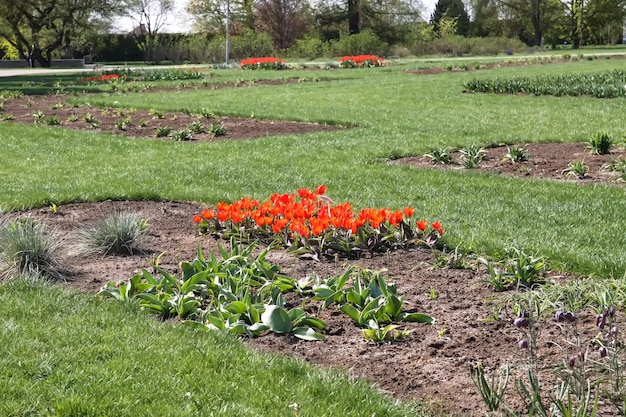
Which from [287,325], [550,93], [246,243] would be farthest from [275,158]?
[550,93]

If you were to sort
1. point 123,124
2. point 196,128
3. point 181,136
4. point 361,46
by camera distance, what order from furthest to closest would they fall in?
point 361,46 < point 123,124 < point 196,128 < point 181,136

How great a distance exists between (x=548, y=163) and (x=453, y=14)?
192 feet

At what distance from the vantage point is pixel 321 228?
5.22 meters

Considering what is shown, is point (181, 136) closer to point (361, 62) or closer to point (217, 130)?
point (217, 130)

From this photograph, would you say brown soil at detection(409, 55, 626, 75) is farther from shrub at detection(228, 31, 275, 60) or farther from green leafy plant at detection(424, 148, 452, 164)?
shrub at detection(228, 31, 275, 60)

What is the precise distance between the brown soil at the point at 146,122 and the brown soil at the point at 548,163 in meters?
3.32

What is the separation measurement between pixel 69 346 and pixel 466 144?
749 cm

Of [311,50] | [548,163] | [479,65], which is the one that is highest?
[311,50]

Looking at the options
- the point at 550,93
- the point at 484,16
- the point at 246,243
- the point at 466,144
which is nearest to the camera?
the point at 246,243

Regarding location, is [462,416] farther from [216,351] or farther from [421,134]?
[421,134]

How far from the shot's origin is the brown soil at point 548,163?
8.33 m

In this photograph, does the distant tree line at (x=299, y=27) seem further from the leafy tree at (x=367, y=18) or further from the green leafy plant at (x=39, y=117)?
the green leafy plant at (x=39, y=117)

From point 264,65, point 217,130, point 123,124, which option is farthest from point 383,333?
point 264,65

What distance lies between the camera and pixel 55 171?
8.85 metres
